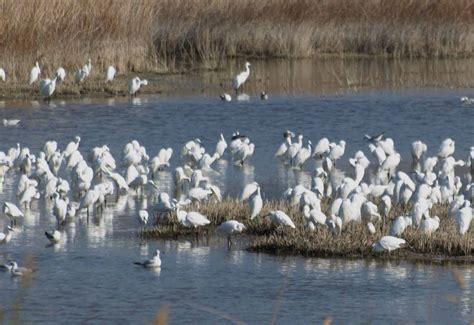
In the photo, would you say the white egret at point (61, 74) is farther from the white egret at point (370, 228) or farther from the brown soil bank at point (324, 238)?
the white egret at point (370, 228)

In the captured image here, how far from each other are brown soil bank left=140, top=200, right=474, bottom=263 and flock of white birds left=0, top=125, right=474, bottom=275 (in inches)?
3.9

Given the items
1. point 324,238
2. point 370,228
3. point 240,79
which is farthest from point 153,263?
point 240,79

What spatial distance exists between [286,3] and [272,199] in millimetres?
15919

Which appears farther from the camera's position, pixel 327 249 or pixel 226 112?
pixel 226 112

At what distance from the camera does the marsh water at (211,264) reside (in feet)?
32.1

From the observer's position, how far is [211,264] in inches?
450

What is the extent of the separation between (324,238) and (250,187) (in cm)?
213

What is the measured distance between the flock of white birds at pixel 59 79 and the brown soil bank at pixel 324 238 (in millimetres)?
10653

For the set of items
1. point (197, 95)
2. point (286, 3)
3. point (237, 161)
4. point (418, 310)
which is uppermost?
point (286, 3)

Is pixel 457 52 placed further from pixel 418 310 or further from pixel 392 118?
pixel 418 310

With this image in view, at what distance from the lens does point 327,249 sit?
11.6 meters

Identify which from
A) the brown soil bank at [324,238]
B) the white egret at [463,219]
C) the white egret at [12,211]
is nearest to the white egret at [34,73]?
the white egret at [12,211]

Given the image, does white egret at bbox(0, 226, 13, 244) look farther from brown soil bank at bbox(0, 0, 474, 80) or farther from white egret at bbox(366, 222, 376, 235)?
brown soil bank at bbox(0, 0, 474, 80)

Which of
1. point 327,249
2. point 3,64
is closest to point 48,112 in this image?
point 3,64
